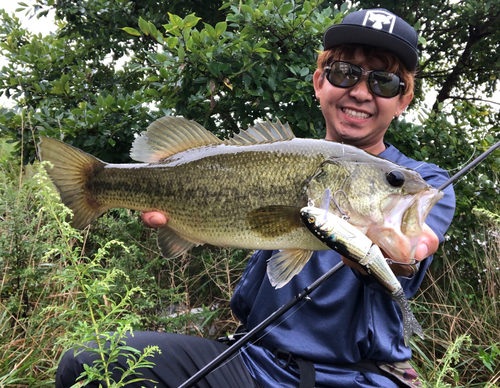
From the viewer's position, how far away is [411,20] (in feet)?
15.6

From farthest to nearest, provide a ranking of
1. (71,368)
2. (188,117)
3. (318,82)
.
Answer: (188,117), (318,82), (71,368)

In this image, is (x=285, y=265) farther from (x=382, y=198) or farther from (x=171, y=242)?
(x=171, y=242)

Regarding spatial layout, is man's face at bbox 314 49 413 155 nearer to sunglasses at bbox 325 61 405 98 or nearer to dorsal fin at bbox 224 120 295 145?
sunglasses at bbox 325 61 405 98

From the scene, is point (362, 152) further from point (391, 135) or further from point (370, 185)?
point (391, 135)

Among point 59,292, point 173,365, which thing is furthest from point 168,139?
point 59,292

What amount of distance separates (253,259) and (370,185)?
87 centimetres

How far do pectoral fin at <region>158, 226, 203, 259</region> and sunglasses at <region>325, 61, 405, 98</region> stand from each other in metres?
1.13

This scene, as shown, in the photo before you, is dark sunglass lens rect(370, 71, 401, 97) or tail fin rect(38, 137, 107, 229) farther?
dark sunglass lens rect(370, 71, 401, 97)

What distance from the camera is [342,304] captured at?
1.94 metres

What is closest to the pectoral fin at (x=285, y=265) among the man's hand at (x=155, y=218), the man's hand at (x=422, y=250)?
the man's hand at (x=422, y=250)

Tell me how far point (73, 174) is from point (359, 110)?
4.88 feet

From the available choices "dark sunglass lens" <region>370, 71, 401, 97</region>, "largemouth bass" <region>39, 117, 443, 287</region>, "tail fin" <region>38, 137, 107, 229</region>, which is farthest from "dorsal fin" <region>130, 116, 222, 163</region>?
"dark sunglass lens" <region>370, 71, 401, 97</region>

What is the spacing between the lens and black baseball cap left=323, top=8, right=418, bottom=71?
210cm

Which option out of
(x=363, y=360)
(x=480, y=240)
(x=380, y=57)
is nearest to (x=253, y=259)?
(x=363, y=360)
